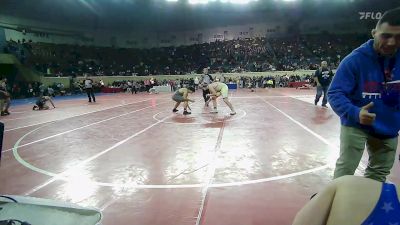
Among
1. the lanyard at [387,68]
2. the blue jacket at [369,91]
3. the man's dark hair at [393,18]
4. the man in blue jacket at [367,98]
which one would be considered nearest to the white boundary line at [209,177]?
the man in blue jacket at [367,98]

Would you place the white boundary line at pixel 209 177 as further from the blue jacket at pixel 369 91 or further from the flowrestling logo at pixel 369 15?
the flowrestling logo at pixel 369 15

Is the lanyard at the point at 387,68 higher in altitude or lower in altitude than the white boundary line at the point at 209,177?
higher

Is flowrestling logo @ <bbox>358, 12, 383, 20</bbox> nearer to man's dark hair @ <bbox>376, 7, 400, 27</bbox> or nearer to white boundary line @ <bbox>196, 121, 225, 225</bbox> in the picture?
white boundary line @ <bbox>196, 121, 225, 225</bbox>

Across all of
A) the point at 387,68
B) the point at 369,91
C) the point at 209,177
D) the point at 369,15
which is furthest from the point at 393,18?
the point at 369,15

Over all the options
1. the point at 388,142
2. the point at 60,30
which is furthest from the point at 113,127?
the point at 60,30

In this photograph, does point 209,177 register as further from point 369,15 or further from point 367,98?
point 369,15

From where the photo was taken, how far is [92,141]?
7.80 meters

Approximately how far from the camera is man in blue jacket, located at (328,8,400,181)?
259 centimetres

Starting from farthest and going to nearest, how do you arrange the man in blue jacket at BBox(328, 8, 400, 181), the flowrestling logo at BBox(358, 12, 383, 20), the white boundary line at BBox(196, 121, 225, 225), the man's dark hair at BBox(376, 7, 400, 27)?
1. the flowrestling logo at BBox(358, 12, 383, 20)
2. the white boundary line at BBox(196, 121, 225, 225)
3. the man in blue jacket at BBox(328, 8, 400, 181)
4. the man's dark hair at BBox(376, 7, 400, 27)

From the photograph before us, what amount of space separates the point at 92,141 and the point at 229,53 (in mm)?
36437

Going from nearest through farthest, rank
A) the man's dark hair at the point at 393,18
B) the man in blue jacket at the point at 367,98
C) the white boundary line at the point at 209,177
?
the man's dark hair at the point at 393,18
the man in blue jacket at the point at 367,98
the white boundary line at the point at 209,177

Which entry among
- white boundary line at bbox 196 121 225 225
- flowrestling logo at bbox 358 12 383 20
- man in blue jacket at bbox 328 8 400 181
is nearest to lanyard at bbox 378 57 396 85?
man in blue jacket at bbox 328 8 400 181

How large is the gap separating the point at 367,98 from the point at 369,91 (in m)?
0.06

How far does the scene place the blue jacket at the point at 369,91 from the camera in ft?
8.52
